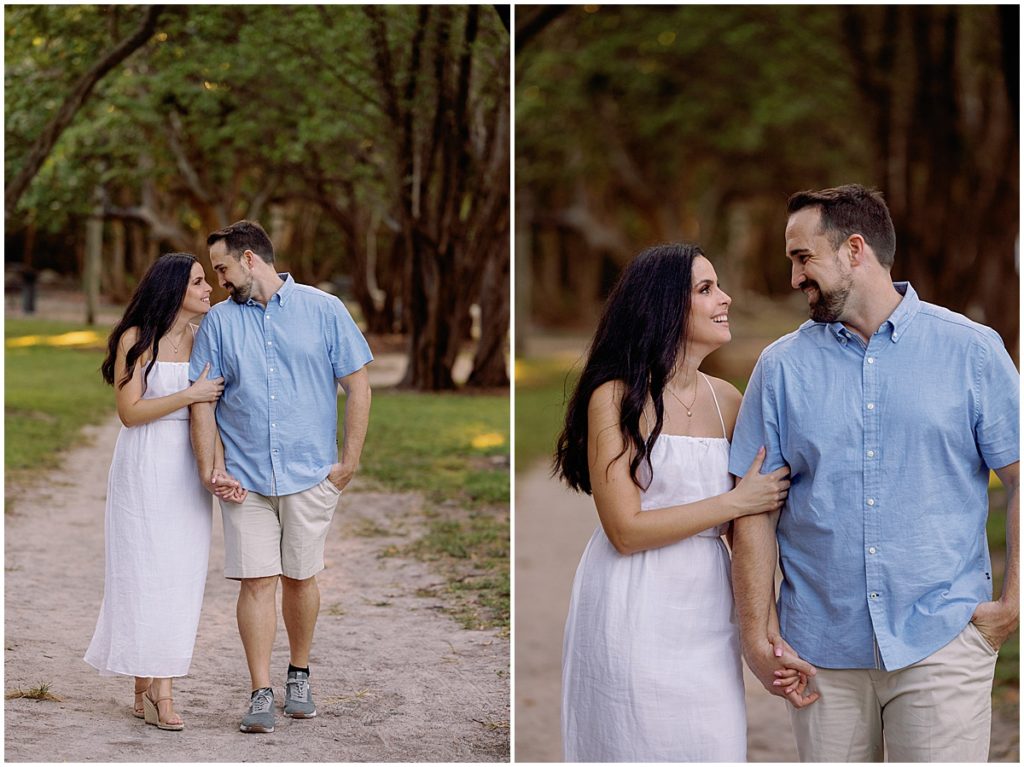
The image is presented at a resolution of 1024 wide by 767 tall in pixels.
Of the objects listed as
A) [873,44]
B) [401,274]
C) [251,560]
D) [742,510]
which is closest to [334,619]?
[251,560]

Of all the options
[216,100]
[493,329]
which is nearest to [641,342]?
[493,329]

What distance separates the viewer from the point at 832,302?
276cm

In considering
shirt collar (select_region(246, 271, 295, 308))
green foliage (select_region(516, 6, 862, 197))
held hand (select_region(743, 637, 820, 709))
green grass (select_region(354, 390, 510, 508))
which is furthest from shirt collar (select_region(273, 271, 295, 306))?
green foliage (select_region(516, 6, 862, 197))

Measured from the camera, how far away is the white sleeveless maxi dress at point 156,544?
143 inches

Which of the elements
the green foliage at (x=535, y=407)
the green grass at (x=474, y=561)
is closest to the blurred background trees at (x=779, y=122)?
the green foliage at (x=535, y=407)

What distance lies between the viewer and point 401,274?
21.2ft

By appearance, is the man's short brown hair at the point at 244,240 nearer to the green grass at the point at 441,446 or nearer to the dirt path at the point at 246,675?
the dirt path at the point at 246,675

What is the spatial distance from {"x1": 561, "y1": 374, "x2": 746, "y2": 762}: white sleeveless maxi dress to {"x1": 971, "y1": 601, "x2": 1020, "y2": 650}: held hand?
20.7 inches

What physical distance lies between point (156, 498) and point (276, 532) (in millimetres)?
363

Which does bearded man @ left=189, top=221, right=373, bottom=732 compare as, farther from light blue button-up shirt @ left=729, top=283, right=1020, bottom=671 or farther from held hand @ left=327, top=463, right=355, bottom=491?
light blue button-up shirt @ left=729, top=283, right=1020, bottom=671

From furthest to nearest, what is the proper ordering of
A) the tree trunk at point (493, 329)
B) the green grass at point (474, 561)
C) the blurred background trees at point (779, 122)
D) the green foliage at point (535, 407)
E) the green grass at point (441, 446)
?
the green foliage at point (535, 407) → the blurred background trees at point (779, 122) → the tree trunk at point (493, 329) → the green grass at point (441, 446) → the green grass at point (474, 561)

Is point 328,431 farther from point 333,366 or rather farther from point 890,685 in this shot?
point 890,685

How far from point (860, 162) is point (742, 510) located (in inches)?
795

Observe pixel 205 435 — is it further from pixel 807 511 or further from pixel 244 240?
pixel 807 511
